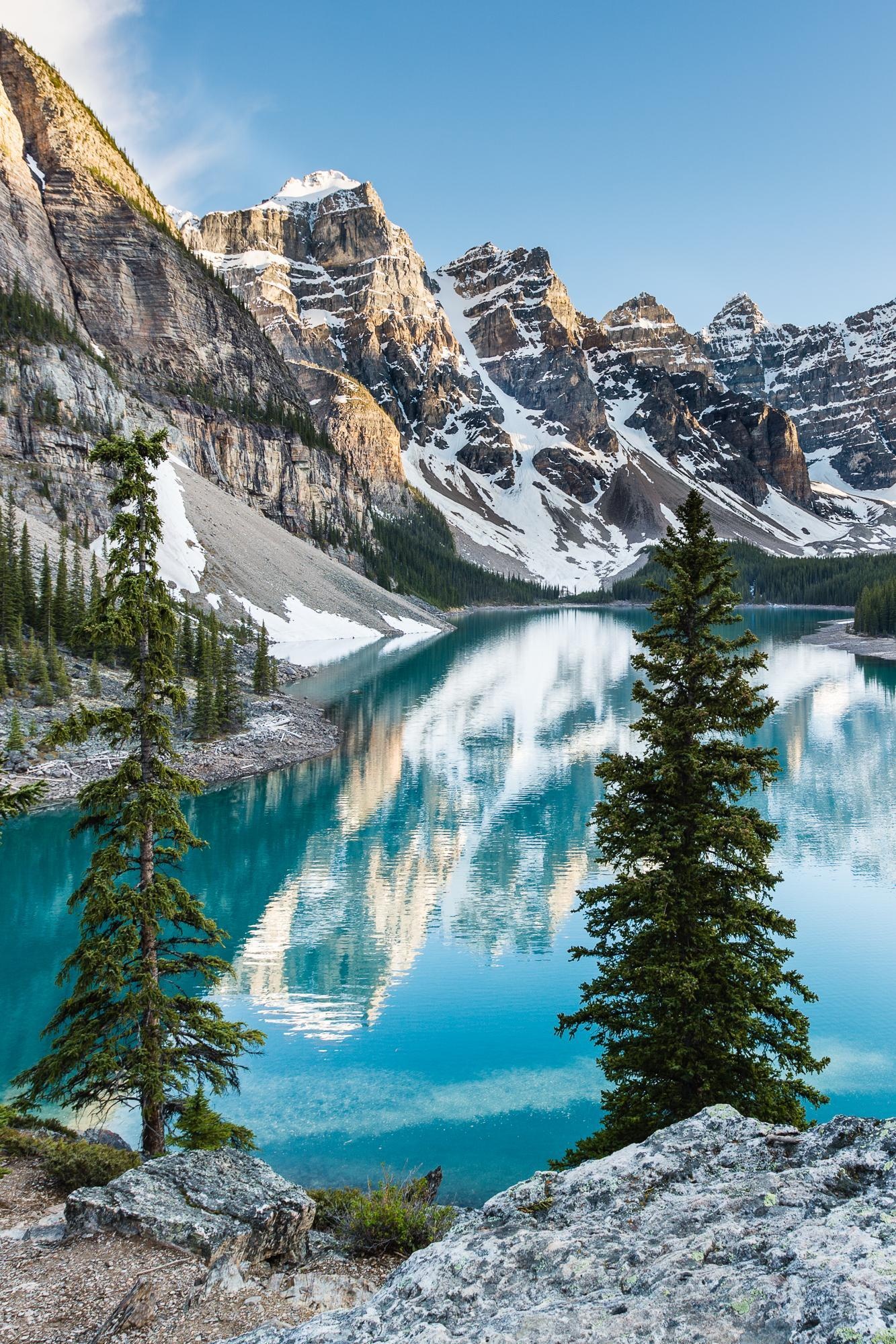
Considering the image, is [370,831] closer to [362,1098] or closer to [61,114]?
[362,1098]

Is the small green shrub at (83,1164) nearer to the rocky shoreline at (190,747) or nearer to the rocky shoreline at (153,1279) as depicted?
the rocky shoreline at (153,1279)

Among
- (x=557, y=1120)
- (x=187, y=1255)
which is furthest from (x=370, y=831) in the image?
(x=187, y=1255)

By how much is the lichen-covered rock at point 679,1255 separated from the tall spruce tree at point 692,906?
4.74m

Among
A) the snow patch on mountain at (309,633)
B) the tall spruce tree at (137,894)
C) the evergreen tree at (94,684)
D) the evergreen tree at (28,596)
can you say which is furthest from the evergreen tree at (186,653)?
the tall spruce tree at (137,894)

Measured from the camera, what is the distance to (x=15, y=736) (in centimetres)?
3325

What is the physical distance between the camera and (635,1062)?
34.0 ft

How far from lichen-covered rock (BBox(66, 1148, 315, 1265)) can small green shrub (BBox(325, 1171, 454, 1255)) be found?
0.54m

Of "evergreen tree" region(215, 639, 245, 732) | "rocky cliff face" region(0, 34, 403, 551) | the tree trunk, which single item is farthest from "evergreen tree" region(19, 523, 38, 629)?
the tree trunk

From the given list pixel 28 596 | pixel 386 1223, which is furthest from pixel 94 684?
pixel 386 1223

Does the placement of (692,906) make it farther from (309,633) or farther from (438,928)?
(309,633)

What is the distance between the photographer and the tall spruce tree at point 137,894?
10.3 m

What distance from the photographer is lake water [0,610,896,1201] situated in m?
14.6

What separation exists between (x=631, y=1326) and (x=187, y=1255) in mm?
5317

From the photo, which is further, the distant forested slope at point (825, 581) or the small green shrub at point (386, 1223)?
the distant forested slope at point (825, 581)
